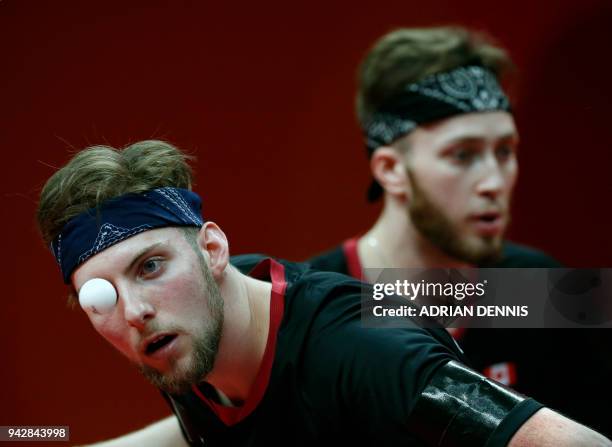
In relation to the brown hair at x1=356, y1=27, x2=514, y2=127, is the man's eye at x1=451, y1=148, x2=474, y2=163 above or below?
below

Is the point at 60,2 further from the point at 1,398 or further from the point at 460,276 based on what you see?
the point at 460,276

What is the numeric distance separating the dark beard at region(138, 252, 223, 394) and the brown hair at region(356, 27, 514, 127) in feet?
2.81

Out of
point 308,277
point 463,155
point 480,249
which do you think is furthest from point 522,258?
point 308,277

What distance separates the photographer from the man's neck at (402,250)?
5.98ft

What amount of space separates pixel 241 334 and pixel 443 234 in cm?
A: 71

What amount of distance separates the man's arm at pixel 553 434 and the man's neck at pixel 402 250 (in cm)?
89

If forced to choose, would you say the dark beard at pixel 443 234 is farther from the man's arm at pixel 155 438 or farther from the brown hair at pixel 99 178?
the brown hair at pixel 99 178

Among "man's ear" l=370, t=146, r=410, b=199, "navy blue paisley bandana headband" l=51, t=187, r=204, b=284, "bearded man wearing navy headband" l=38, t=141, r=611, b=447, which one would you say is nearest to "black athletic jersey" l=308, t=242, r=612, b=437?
"man's ear" l=370, t=146, r=410, b=199

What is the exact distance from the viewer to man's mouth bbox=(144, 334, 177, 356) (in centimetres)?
108

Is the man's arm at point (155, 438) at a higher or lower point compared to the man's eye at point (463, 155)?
lower

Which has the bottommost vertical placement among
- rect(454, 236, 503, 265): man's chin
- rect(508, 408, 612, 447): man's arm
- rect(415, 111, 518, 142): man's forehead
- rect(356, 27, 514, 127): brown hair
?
rect(508, 408, 612, 447): man's arm

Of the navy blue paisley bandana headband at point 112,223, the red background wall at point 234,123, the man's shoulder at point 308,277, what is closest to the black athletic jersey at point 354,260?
the red background wall at point 234,123

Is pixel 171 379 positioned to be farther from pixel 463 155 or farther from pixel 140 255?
pixel 463 155

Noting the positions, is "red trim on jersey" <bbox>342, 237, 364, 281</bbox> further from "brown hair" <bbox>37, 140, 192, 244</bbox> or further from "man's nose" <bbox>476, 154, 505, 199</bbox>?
"brown hair" <bbox>37, 140, 192, 244</bbox>
